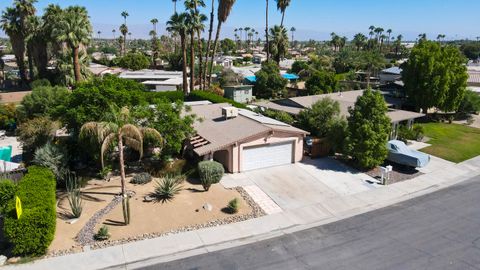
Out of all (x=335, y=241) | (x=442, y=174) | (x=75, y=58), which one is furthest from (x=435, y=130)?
(x=75, y=58)

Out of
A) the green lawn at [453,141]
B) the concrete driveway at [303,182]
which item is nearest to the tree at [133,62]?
the green lawn at [453,141]

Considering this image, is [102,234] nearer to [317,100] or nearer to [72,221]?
[72,221]

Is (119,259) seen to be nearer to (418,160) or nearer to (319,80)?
(418,160)

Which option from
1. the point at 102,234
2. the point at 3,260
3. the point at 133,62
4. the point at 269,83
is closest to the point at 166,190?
the point at 102,234

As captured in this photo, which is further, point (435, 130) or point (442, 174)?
point (435, 130)

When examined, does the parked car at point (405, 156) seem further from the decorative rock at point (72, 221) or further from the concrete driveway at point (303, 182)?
the decorative rock at point (72, 221)

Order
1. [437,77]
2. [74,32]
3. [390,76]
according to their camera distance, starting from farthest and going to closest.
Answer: [390,76] → [437,77] → [74,32]

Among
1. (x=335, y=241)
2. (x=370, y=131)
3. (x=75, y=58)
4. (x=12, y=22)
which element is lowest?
(x=335, y=241)

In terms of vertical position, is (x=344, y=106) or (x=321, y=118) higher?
(x=344, y=106)
